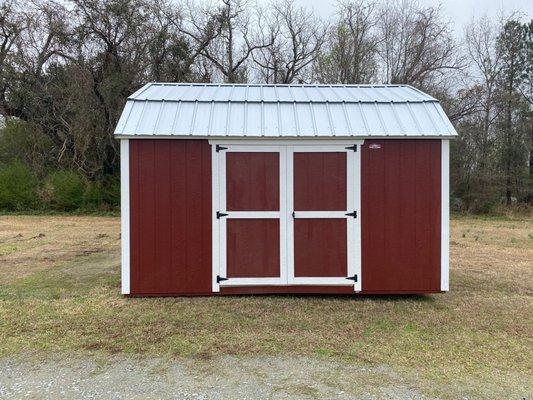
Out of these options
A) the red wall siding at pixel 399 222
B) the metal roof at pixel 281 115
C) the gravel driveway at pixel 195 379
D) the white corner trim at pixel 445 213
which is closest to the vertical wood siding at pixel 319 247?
the red wall siding at pixel 399 222

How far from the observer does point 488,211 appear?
18344mm

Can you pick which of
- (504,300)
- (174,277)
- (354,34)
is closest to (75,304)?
(174,277)

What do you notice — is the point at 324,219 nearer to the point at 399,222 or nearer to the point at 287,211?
the point at 287,211

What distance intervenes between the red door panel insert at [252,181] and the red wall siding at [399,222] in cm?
106

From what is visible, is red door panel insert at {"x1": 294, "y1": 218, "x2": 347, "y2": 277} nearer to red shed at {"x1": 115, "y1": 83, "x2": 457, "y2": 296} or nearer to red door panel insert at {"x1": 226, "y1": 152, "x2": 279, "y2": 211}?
red shed at {"x1": 115, "y1": 83, "x2": 457, "y2": 296}

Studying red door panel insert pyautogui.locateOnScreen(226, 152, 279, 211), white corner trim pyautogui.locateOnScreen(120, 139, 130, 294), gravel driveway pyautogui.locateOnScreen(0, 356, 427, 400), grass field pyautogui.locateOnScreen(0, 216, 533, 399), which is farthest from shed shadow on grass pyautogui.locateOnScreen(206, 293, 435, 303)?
gravel driveway pyautogui.locateOnScreen(0, 356, 427, 400)

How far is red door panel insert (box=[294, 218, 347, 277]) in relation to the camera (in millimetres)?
5277

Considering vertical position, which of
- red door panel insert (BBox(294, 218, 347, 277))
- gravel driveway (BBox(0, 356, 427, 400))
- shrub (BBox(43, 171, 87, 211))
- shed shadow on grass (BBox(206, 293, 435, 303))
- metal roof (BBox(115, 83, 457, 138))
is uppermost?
metal roof (BBox(115, 83, 457, 138))

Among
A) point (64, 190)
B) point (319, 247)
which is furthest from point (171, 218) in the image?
point (64, 190)

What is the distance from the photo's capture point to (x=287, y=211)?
17.3ft

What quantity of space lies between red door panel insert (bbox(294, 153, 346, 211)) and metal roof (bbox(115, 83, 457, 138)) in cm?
29

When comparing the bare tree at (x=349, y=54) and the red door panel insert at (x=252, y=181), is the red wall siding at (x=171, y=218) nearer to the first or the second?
the red door panel insert at (x=252, y=181)

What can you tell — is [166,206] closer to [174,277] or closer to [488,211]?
[174,277]

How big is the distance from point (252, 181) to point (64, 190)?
14.4 meters
